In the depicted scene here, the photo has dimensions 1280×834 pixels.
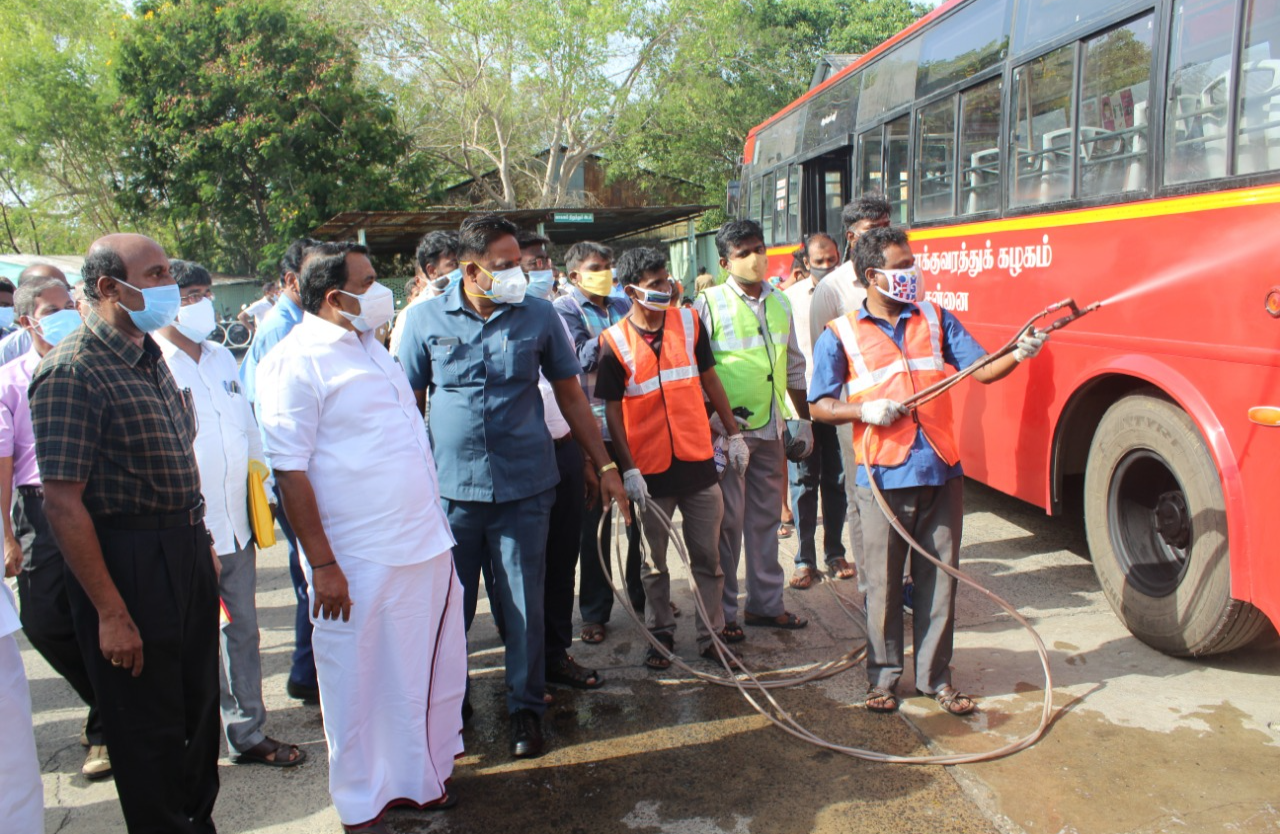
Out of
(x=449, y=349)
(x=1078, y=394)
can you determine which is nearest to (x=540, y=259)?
(x=449, y=349)

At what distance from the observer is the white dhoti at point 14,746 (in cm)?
219

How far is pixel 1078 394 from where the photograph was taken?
15.0 feet

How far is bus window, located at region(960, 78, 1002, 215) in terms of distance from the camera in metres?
5.33

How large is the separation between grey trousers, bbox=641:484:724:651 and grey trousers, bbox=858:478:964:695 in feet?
2.29

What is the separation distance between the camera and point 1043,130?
193 inches

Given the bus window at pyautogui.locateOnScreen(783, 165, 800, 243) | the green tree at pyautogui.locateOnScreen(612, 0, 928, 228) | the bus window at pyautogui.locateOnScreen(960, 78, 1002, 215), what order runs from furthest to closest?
the green tree at pyautogui.locateOnScreen(612, 0, 928, 228) → the bus window at pyautogui.locateOnScreen(783, 165, 800, 243) → the bus window at pyautogui.locateOnScreen(960, 78, 1002, 215)

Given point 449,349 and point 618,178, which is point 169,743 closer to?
point 449,349

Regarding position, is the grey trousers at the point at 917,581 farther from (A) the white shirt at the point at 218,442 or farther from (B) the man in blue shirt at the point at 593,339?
(A) the white shirt at the point at 218,442

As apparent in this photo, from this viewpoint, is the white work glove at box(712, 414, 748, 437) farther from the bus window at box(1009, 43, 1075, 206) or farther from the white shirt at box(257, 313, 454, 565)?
the bus window at box(1009, 43, 1075, 206)

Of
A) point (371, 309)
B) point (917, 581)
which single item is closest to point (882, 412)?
point (917, 581)

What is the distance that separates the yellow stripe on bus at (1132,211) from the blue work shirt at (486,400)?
275 centimetres

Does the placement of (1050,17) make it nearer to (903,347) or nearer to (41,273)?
(903,347)

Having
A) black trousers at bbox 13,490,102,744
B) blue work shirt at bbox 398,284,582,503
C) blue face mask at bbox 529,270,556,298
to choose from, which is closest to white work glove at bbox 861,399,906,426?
Result: blue work shirt at bbox 398,284,582,503

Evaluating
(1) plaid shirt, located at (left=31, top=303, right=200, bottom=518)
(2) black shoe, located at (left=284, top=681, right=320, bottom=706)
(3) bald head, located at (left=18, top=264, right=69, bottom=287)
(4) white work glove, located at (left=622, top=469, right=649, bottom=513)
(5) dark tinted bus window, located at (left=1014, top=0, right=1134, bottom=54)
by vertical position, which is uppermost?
(5) dark tinted bus window, located at (left=1014, top=0, right=1134, bottom=54)
